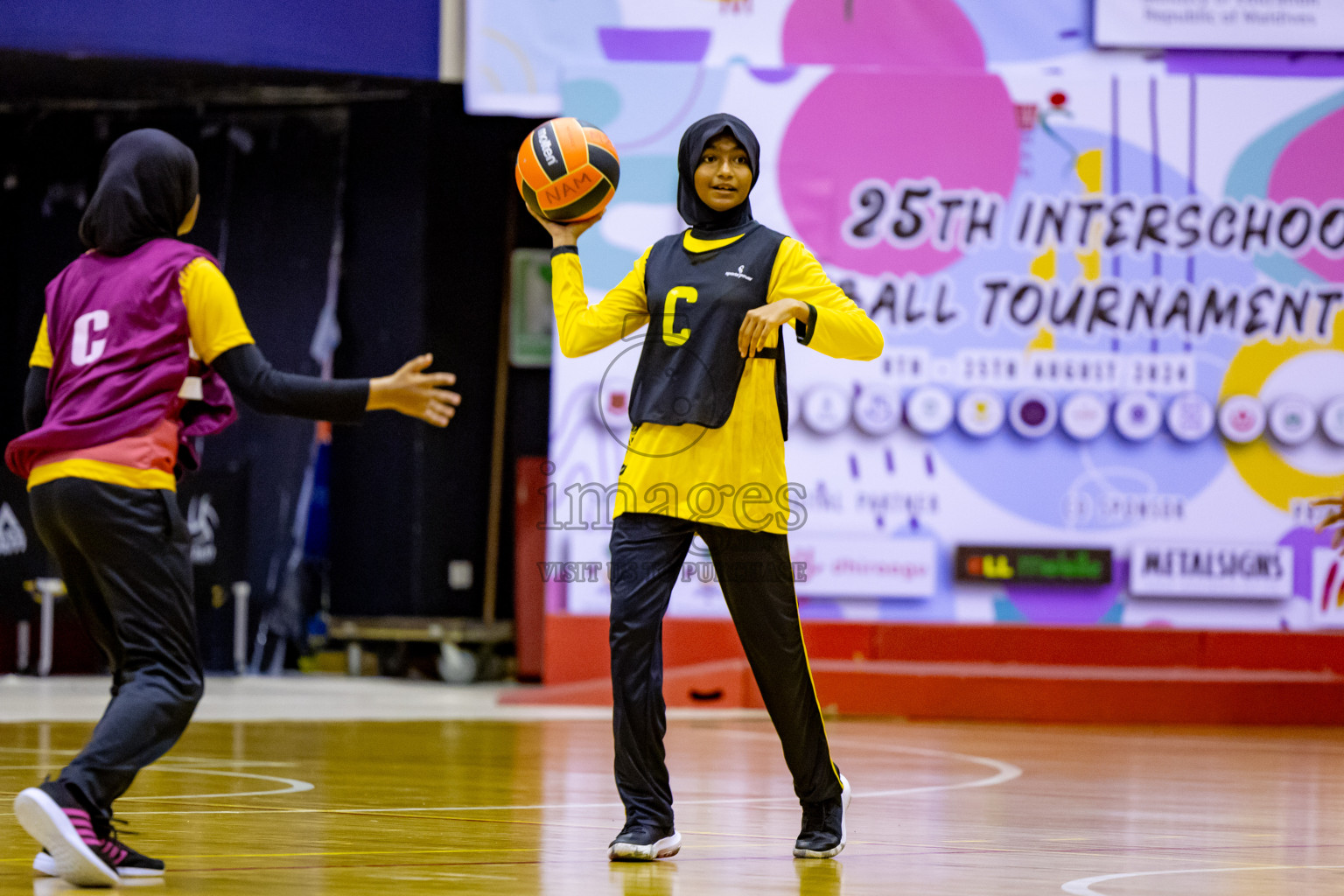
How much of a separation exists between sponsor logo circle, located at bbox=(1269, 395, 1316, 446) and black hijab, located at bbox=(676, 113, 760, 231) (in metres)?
6.61

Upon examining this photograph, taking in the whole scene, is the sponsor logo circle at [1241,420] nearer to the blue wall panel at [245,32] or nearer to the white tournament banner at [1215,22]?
the white tournament banner at [1215,22]

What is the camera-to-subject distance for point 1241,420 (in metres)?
9.59

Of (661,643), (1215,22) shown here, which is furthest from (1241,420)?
(661,643)

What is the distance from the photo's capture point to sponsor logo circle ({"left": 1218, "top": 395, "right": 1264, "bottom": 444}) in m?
9.58

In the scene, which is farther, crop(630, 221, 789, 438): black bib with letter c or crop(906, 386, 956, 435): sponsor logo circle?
crop(906, 386, 956, 435): sponsor logo circle

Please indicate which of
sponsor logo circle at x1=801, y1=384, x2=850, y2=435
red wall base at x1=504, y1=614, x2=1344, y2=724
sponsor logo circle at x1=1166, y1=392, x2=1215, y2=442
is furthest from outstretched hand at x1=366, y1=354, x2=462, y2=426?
sponsor logo circle at x1=1166, y1=392, x2=1215, y2=442

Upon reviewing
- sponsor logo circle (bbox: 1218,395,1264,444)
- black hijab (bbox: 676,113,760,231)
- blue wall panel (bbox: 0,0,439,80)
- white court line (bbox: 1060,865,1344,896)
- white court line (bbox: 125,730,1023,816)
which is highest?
blue wall panel (bbox: 0,0,439,80)

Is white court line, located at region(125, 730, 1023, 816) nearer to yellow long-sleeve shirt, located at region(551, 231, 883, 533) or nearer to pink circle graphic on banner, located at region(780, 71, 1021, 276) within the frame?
yellow long-sleeve shirt, located at region(551, 231, 883, 533)

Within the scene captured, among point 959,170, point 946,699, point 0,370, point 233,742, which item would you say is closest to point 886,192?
point 959,170

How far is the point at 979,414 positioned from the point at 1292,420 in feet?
5.91

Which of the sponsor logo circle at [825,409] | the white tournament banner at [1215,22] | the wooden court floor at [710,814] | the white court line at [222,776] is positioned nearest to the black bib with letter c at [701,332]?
the wooden court floor at [710,814]

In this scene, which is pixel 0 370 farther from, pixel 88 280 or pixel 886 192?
pixel 88 280

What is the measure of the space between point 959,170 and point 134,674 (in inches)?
292

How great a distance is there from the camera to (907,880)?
3.22m
